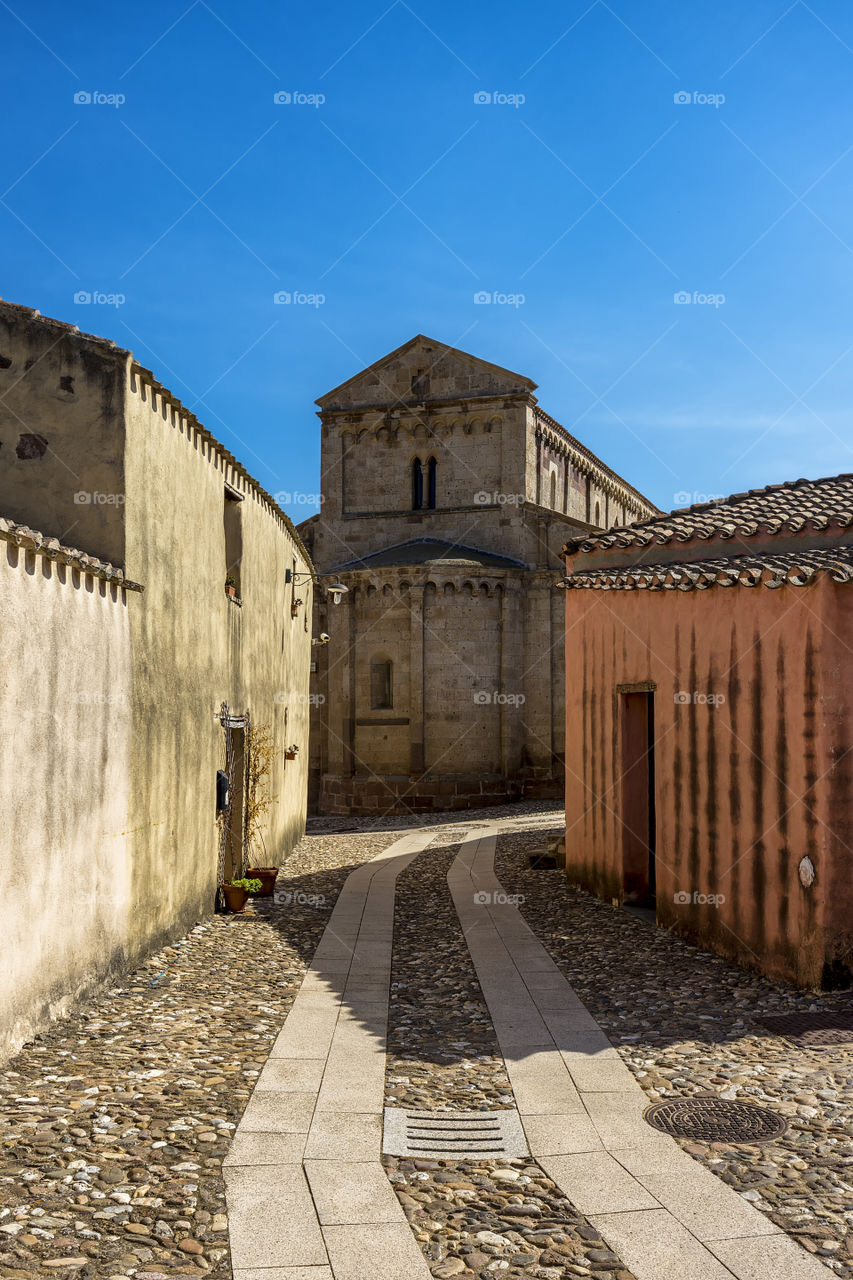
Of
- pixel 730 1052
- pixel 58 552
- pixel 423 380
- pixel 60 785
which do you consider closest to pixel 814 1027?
pixel 730 1052

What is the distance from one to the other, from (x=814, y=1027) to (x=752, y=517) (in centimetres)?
756

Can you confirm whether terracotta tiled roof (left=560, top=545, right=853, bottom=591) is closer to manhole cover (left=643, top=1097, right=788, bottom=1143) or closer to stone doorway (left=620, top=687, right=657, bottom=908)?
stone doorway (left=620, top=687, right=657, bottom=908)

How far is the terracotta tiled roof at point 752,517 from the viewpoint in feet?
41.1

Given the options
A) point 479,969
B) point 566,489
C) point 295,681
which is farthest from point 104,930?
point 566,489

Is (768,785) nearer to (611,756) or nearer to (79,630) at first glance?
(611,756)

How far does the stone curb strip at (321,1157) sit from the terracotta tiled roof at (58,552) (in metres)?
3.88

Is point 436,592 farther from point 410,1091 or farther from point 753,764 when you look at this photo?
point 410,1091

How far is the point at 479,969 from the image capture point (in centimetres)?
958

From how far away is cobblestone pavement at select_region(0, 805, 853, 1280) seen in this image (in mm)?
4527

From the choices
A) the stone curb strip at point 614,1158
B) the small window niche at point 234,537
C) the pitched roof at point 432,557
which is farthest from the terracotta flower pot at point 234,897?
the pitched roof at point 432,557

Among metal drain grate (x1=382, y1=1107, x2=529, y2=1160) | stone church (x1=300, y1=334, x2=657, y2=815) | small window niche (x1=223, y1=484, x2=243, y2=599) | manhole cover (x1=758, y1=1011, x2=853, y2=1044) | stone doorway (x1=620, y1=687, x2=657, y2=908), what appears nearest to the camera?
metal drain grate (x1=382, y1=1107, x2=529, y2=1160)

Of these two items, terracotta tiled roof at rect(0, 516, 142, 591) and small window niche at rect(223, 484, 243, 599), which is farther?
small window niche at rect(223, 484, 243, 599)

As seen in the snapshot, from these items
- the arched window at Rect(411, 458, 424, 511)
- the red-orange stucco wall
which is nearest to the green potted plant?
the red-orange stucco wall

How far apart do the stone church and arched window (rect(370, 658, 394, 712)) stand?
55 millimetres
